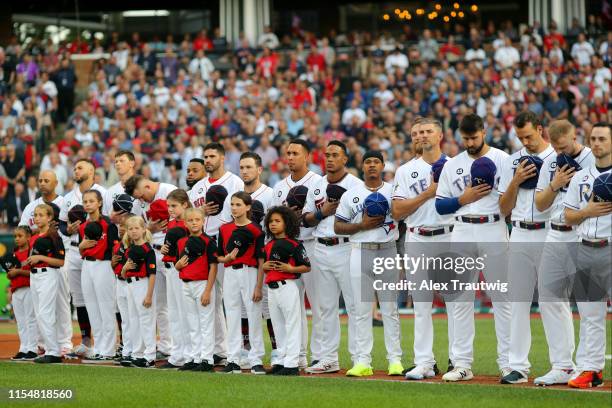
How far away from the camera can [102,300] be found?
42.8ft

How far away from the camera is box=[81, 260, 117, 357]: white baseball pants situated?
13.1 m

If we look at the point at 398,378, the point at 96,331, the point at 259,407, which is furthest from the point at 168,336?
the point at 259,407

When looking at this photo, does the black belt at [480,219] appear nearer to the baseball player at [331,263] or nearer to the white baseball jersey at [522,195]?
the white baseball jersey at [522,195]

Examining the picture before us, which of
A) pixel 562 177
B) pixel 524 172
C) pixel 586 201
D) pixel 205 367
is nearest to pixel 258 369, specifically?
pixel 205 367

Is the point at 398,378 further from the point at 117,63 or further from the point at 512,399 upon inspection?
the point at 117,63

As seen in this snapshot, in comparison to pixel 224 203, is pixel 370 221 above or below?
below

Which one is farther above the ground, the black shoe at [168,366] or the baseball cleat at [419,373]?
the baseball cleat at [419,373]

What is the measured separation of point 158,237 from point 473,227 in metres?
4.23

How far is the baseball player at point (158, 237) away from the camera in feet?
42.7

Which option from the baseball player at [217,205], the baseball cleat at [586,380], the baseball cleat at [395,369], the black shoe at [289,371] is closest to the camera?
the baseball cleat at [586,380]

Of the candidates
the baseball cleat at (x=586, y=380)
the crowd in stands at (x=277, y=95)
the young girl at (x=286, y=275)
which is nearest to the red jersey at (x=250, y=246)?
the young girl at (x=286, y=275)

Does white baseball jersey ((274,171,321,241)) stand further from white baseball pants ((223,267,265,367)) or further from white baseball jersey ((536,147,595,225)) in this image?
white baseball jersey ((536,147,595,225))

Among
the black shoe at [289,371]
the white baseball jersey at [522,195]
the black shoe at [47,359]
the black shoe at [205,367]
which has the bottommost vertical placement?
the black shoe at [47,359]

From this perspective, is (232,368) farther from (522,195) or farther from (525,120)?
(525,120)
